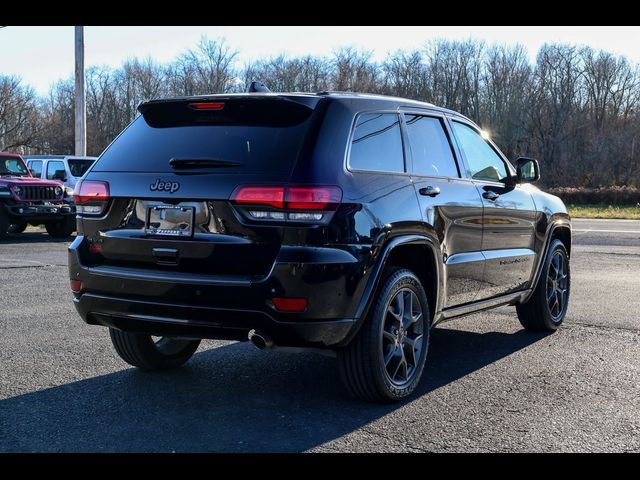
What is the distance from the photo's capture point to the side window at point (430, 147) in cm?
519

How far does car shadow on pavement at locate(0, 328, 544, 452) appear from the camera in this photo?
3916 mm

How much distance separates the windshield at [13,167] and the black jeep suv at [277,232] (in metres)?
14.0

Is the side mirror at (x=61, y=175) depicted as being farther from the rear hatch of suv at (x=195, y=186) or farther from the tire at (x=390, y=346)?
the tire at (x=390, y=346)

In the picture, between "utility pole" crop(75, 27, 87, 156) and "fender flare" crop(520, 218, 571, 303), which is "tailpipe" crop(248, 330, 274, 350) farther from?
"utility pole" crop(75, 27, 87, 156)

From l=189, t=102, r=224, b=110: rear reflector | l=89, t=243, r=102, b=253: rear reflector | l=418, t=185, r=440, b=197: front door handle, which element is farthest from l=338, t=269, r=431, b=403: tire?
l=89, t=243, r=102, b=253: rear reflector

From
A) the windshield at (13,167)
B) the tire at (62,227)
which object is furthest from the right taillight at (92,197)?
the windshield at (13,167)

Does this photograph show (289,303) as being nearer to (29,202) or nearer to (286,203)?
(286,203)

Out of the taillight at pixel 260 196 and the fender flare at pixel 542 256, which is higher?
the taillight at pixel 260 196

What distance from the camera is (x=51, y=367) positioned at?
5414mm

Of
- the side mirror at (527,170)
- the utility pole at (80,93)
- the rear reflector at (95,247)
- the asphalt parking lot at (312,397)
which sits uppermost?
the utility pole at (80,93)
